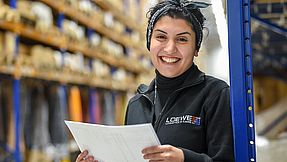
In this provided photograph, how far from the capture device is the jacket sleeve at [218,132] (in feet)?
4.11

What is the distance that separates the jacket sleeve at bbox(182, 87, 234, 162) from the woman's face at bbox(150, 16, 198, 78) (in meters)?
0.14

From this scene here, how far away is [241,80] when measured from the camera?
1.28 metres

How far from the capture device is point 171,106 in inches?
54.9

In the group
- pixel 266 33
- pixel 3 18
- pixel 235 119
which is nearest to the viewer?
pixel 235 119

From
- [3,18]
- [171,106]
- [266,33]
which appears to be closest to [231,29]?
[171,106]

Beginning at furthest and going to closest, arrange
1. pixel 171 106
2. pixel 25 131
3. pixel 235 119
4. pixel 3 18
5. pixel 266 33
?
pixel 266 33 < pixel 25 131 < pixel 3 18 < pixel 171 106 < pixel 235 119

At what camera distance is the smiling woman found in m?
1.29

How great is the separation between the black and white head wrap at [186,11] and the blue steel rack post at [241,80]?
103 millimetres

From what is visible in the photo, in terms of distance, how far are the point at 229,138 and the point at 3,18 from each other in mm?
2401

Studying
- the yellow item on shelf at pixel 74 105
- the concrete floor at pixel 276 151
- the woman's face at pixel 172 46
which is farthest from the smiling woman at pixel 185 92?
the yellow item on shelf at pixel 74 105

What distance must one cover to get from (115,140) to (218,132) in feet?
0.95

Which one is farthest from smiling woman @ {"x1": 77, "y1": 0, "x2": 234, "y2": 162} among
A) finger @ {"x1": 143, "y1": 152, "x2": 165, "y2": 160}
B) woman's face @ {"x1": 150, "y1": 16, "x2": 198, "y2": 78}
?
finger @ {"x1": 143, "y1": 152, "x2": 165, "y2": 160}

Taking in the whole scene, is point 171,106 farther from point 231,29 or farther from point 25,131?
point 25,131

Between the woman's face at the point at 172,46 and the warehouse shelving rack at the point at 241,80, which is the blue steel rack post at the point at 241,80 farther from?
the woman's face at the point at 172,46
